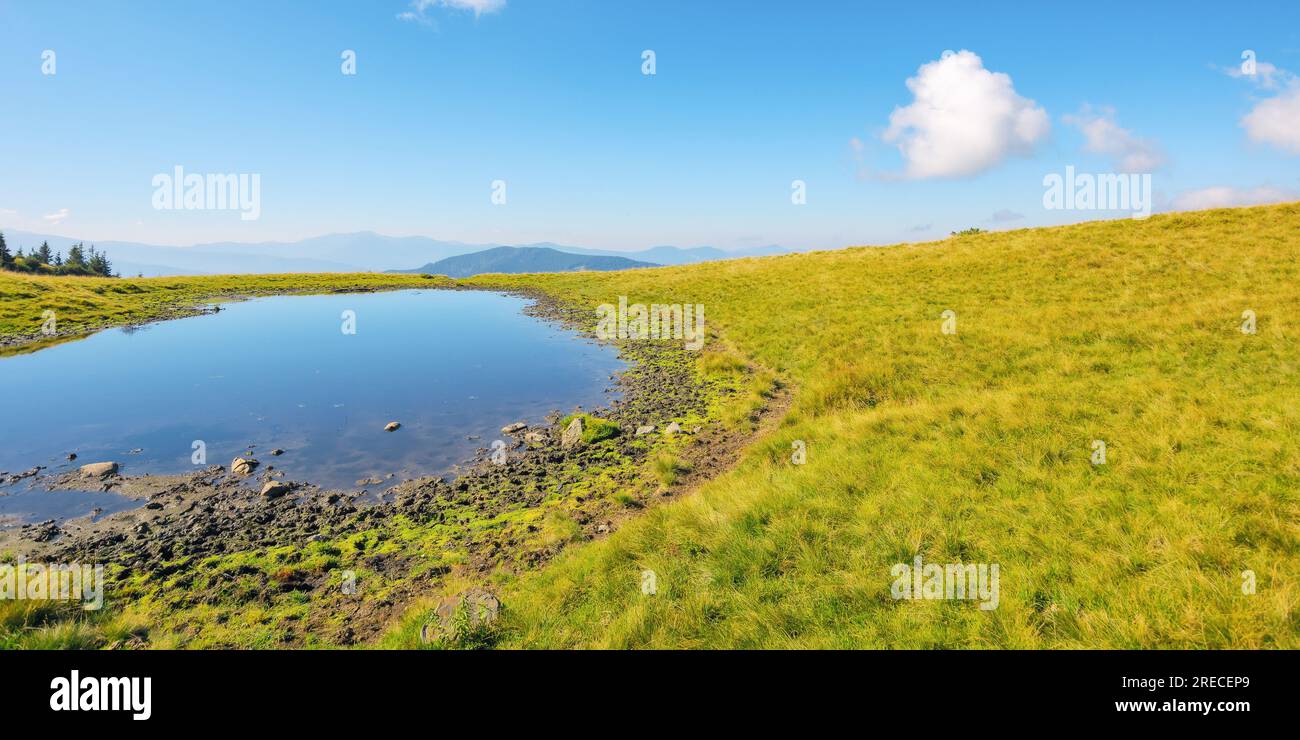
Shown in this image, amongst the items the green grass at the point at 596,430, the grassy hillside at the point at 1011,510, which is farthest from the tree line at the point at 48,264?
the grassy hillside at the point at 1011,510

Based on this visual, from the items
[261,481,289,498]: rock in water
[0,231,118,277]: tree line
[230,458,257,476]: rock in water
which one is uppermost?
[0,231,118,277]: tree line

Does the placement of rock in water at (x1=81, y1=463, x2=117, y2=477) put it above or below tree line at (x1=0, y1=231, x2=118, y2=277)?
below

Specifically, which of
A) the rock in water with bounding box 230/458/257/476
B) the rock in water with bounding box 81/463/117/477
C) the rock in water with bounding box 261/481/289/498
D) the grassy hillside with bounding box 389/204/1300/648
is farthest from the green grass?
the rock in water with bounding box 81/463/117/477

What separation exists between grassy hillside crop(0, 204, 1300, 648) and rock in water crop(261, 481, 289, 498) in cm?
736

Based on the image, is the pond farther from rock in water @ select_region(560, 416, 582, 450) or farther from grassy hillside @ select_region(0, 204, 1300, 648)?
grassy hillside @ select_region(0, 204, 1300, 648)

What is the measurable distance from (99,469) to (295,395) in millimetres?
7732

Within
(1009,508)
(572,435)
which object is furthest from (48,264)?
(1009,508)

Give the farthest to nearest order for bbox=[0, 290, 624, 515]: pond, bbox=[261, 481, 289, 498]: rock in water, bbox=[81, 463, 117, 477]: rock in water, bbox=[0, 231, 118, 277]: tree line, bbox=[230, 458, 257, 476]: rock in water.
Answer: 1. bbox=[0, 231, 118, 277]: tree line
2. bbox=[0, 290, 624, 515]: pond
3. bbox=[230, 458, 257, 476]: rock in water
4. bbox=[81, 463, 117, 477]: rock in water
5. bbox=[261, 481, 289, 498]: rock in water

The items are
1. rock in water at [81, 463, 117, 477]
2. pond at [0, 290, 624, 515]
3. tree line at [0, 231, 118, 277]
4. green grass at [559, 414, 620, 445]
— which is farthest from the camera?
tree line at [0, 231, 118, 277]

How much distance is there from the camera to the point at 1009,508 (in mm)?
7691

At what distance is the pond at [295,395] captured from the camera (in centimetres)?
1448

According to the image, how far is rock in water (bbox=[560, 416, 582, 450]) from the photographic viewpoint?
15.3 meters

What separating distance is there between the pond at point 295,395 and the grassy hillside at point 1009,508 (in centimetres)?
868
